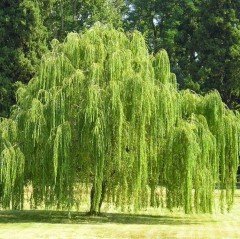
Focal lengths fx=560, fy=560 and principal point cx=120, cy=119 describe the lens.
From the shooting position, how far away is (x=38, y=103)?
16906mm

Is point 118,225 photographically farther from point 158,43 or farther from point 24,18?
point 158,43

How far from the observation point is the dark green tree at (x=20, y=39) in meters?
35.4

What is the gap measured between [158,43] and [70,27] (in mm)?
7311

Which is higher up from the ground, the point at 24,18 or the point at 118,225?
the point at 24,18

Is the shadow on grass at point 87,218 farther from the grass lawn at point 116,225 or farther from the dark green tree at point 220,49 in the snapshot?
the dark green tree at point 220,49

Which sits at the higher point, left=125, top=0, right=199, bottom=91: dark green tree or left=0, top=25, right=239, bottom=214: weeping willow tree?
left=125, top=0, right=199, bottom=91: dark green tree

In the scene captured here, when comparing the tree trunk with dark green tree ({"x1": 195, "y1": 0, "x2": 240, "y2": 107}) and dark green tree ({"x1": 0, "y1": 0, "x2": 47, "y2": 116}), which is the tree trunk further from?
dark green tree ({"x1": 195, "y1": 0, "x2": 240, "y2": 107})

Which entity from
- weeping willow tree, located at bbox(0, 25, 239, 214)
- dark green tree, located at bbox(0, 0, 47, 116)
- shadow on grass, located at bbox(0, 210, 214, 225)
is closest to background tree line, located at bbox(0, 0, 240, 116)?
dark green tree, located at bbox(0, 0, 47, 116)

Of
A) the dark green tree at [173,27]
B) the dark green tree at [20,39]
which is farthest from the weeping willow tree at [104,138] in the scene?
the dark green tree at [173,27]

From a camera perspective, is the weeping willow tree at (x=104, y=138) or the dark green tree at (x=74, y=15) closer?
the weeping willow tree at (x=104, y=138)

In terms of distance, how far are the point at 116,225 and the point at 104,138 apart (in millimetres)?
2590

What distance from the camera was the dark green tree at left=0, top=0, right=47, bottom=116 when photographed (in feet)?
116

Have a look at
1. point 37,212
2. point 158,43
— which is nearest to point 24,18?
point 158,43

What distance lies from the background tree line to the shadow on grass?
48.1 feet
